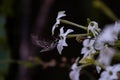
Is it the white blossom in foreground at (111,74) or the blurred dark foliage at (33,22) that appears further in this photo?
the blurred dark foliage at (33,22)

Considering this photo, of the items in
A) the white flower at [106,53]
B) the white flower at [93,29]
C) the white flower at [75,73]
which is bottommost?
the white flower at [75,73]

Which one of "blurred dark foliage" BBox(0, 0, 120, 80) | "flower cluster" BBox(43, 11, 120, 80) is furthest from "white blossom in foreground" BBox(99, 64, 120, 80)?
"blurred dark foliage" BBox(0, 0, 120, 80)

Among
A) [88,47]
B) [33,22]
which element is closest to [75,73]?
[88,47]

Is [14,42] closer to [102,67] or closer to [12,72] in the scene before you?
[12,72]

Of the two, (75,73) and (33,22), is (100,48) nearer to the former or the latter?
(75,73)

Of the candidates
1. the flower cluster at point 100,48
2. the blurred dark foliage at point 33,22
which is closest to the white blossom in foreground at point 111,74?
the flower cluster at point 100,48

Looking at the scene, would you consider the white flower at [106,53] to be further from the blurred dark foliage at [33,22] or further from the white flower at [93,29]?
the blurred dark foliage at [33,22]

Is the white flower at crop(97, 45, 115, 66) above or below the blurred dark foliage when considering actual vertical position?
above

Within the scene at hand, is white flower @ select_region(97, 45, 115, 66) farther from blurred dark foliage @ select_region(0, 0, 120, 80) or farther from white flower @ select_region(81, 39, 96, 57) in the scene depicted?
blurred dark foliage @ select_region(0, 0, 120, 80)
